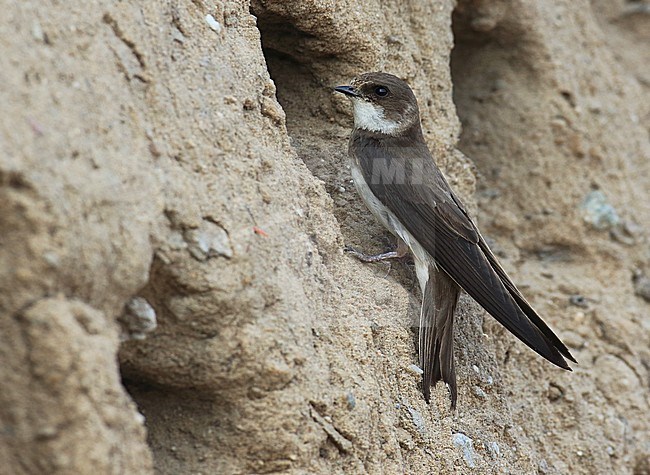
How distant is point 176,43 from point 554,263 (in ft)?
7.49

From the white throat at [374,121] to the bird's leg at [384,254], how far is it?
17.4 inches

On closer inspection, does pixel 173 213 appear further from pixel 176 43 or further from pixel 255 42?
pixel 255 42

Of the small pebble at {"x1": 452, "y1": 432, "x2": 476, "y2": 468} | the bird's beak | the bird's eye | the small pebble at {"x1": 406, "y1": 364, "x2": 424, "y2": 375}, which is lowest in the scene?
the small pebble at {"x1": 452, "y1": 432, "x2": 476, "y2": 468}

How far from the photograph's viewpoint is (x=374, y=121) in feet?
11.6

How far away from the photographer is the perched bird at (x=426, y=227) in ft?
9.66

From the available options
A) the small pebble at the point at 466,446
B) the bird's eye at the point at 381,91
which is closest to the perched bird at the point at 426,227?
the bird's eye at the point at 381,91

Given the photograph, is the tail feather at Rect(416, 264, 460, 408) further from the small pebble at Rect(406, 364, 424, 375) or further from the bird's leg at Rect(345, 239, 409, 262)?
the bird's leg at Rect(345, 239, 409, 262)

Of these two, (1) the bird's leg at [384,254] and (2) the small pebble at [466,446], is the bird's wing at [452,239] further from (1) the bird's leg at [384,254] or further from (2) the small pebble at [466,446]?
(2) the small pebble at [466,446]

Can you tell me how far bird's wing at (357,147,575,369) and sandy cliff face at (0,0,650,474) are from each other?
0.47ft

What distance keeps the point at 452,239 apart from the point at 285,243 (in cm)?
85

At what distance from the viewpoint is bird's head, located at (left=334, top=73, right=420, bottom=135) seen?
3.42 metres

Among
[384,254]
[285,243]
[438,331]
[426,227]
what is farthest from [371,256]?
[285,243]

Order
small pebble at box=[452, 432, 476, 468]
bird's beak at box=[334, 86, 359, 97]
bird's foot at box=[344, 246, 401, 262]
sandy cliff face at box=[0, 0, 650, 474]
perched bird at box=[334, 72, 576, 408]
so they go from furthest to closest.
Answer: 1. bird's beak at box=[334, 86, 359, 97]
2. bird's foot at box=[344, 246, 401, 262]
3. perched bird at box=[334, 72, 576, 408]
4. small pebble at box=[452, 432, 476, 468]
5. sandy cliff face at box=[0, 0, 650, 474]

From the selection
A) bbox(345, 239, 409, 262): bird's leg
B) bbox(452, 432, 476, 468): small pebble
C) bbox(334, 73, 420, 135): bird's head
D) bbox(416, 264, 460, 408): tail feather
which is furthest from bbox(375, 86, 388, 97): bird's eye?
bbox(452, 432, 476, 468): small pebble
